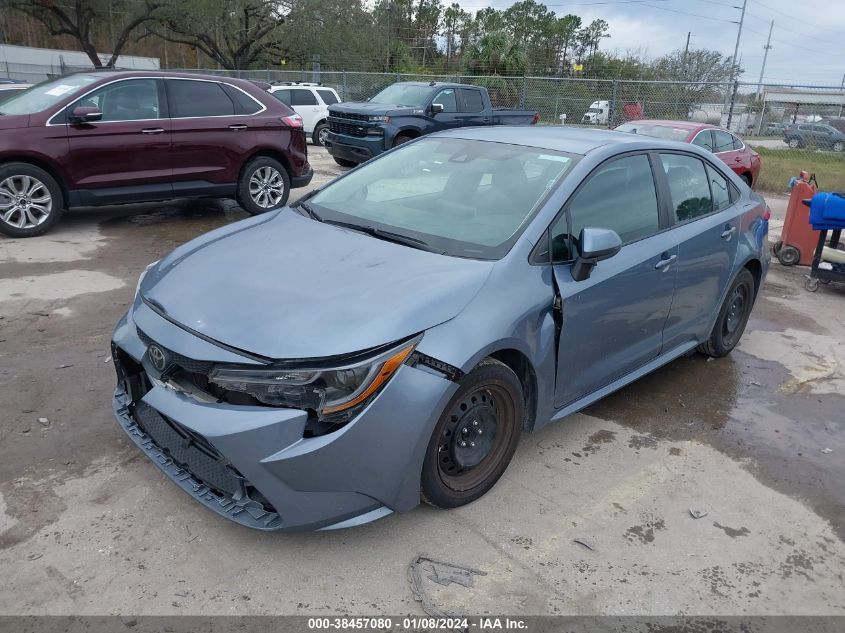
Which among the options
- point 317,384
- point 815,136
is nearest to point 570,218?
point 317,384

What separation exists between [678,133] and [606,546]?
32.5ft

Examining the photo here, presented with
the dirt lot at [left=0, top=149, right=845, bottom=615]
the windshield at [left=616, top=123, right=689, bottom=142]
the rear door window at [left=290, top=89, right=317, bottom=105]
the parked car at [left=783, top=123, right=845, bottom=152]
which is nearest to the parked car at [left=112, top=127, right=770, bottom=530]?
the dirt lot at [left=0, top=149, right=845, bottom=615]

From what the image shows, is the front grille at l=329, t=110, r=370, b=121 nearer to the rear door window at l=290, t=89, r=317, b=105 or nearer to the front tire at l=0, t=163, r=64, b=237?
the rear door window at l=290, t=89, r=317, b=105

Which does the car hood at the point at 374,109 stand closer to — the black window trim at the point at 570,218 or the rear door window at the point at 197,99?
the rear door window at the point at 197,99

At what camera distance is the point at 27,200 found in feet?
23.5

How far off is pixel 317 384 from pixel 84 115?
6181mm

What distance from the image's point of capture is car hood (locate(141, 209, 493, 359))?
2.58 meters

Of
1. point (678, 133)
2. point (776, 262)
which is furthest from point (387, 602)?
point (678, 133)

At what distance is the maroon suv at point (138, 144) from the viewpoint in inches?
280

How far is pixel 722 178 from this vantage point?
15.8 ft

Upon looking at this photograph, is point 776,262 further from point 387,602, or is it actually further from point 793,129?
point 793,129

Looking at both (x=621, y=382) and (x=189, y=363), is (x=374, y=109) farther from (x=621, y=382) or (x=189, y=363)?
(x=189, y=363)

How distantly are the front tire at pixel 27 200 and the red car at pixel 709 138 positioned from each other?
8.43 m

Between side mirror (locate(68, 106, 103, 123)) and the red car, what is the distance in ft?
25.7
